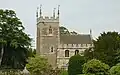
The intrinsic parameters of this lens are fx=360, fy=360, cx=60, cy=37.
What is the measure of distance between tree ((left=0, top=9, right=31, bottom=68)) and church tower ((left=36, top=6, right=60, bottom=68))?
4500 mm

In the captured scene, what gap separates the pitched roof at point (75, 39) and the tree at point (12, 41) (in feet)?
27.2

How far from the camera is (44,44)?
61.5 meters

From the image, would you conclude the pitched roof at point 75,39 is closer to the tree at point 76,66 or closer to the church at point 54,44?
the church at point 54,44

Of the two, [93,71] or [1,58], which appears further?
[1,58]

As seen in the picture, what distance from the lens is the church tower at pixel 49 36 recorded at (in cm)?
6120

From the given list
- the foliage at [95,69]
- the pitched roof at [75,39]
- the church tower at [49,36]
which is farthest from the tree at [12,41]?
the foliage at [95,69]

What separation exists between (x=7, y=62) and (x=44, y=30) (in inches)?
351

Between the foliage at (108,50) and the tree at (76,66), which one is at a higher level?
the foliage at (108,50)

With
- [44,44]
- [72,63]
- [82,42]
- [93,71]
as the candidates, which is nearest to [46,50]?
[44,44]

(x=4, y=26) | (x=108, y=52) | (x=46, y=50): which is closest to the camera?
(x=108, y=52)

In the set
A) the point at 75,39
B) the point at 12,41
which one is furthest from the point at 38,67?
the point at 75,39

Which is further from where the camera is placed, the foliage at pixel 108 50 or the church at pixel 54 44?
the church at pixel 54 44

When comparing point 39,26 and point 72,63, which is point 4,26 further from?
point 72,63

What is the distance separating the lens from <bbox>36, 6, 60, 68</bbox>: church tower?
201 ft
